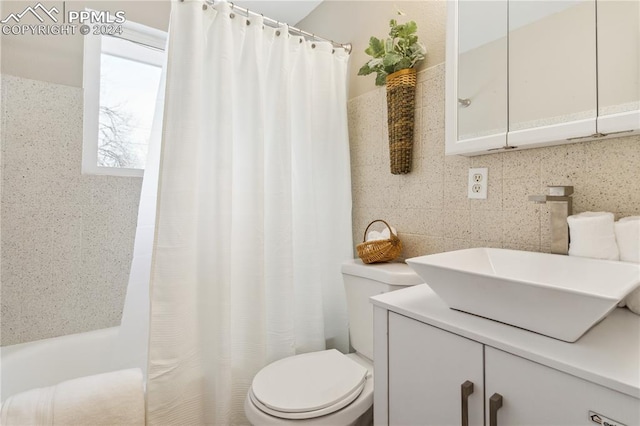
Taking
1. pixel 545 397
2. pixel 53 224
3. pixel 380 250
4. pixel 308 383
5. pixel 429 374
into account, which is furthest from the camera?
pixel 53 224

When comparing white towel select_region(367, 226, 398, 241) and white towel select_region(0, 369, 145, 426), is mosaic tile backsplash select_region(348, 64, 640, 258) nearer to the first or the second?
white towel select_region(367, 226, 398, 241)

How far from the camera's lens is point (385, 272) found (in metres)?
1.32

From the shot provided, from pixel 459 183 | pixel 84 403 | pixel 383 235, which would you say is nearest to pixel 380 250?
pixel 383 235

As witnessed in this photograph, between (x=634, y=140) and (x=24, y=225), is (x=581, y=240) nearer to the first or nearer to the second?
(x=634, y=140)

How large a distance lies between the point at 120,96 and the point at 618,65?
228 centimetres

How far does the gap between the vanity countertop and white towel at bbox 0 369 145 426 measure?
3.33ft

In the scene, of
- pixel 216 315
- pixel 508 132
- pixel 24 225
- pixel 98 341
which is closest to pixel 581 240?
pixel 508 132

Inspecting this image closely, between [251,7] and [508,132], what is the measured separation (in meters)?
1.95

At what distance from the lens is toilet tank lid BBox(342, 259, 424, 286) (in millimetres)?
1293

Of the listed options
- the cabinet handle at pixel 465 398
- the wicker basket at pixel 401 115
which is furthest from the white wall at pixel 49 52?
the cabinet handle at pixel 465 398

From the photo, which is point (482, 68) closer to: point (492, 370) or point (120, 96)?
point (492, 370)

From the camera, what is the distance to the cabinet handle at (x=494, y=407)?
0.66 meters

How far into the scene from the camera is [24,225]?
1.54 metres

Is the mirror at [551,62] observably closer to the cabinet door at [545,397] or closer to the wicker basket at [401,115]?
the wicker basket at [401,115]
